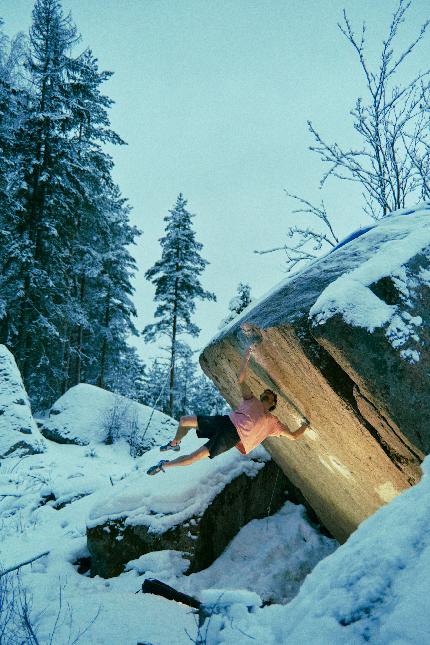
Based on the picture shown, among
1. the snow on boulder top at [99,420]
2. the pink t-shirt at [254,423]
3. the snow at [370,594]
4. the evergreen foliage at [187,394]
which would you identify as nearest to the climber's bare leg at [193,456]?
the pink t-shirt at [254,423]

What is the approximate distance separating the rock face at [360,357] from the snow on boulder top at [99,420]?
400 inches

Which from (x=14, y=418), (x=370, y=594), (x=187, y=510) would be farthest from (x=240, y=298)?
(x=370, y=594)

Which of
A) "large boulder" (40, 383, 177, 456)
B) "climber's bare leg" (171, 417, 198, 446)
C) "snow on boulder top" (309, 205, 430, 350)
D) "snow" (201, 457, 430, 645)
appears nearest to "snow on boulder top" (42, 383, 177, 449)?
"large boulder" (40, 383, 177, 456)

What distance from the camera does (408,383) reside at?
2.77 meters

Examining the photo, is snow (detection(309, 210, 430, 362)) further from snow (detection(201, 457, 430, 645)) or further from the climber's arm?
the climber's arm

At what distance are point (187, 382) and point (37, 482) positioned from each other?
32.4m

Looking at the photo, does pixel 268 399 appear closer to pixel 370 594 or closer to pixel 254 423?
pixel 254 423

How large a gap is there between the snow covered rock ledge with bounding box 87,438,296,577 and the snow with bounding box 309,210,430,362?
164 inches

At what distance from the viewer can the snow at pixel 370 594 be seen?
4.04 feet

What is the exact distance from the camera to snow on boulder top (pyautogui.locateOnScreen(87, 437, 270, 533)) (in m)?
5.68

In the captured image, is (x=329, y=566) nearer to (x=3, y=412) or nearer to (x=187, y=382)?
(x=3, y=412)

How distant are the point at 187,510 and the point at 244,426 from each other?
2091 millimetres

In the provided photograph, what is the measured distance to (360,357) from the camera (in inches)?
114

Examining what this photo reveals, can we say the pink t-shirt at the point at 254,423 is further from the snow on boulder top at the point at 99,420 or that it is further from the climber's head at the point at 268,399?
the snow on boulder top at the point at 99,420
